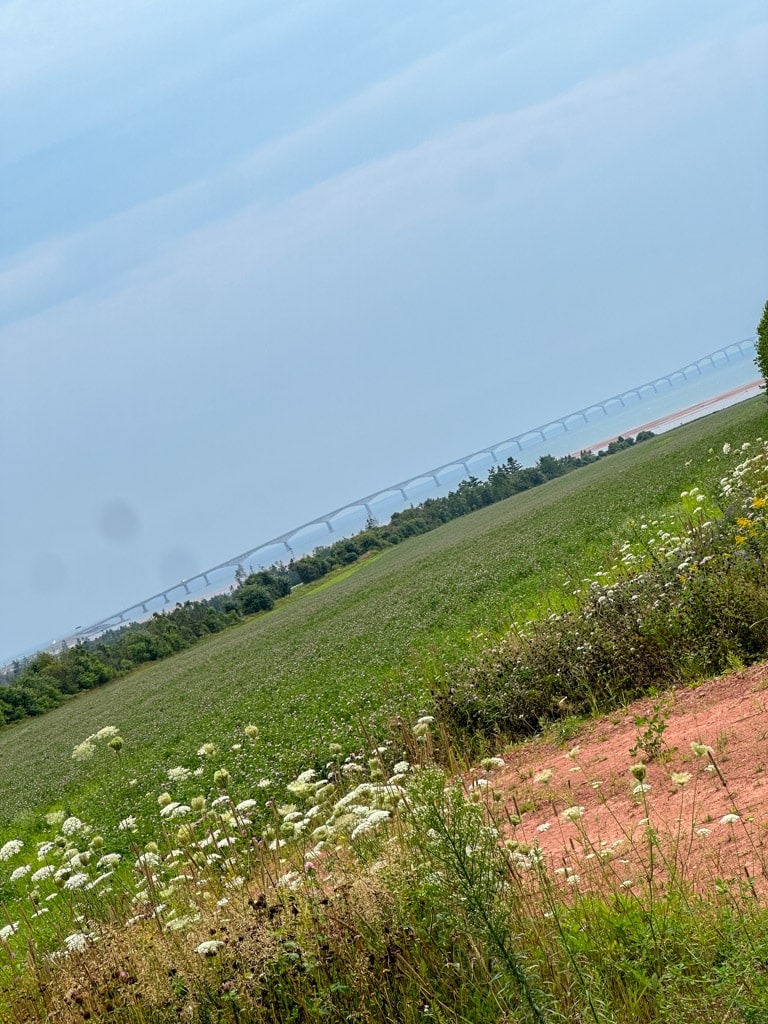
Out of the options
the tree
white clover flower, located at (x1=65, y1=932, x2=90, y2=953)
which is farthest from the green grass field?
white clover flower, located at (x1=65, y1=932, x2=90, y2=953)

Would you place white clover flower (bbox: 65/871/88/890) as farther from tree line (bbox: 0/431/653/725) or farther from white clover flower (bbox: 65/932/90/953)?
tree line (bbox: 0/431/653/725)

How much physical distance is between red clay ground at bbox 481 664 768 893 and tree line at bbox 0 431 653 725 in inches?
2441

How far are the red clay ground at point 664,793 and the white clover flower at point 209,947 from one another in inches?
59.9

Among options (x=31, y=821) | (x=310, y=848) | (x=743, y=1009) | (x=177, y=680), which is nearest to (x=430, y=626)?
(x=31, y=821)

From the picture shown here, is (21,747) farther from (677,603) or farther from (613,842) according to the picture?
(613,842)

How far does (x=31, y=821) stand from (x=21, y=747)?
2333cm

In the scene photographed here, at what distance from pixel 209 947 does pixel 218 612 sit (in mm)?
93618

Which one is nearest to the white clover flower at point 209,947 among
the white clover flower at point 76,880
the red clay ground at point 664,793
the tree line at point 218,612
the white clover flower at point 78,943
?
the white clover flower at point 78,943

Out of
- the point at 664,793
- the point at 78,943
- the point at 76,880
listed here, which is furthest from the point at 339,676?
the point at 78,943

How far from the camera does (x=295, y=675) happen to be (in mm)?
23953

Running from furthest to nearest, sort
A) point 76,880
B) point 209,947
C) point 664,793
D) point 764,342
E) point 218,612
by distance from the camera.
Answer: point 218,612
point 764,342
point 664,793
point 76,880
point 209,947

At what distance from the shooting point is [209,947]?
4.05 metres

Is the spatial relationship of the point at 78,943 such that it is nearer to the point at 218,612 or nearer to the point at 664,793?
the point at 664,793

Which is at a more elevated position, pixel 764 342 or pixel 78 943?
pixel 764 342
